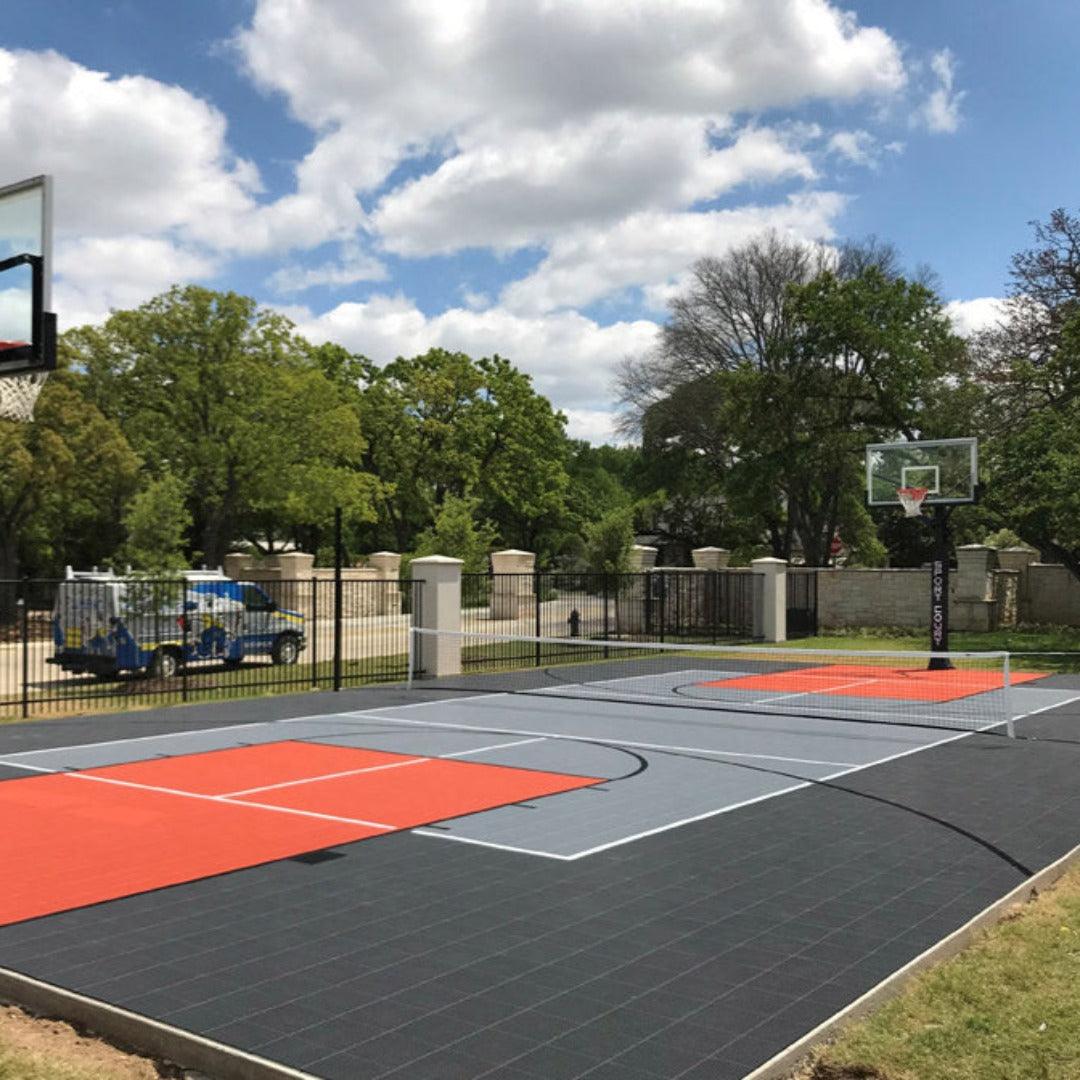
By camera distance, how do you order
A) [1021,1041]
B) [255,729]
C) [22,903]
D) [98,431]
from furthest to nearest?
[98,431]
[255,729]
[22,903]
[1021,1041]

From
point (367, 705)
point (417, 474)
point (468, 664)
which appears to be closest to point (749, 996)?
point (367, 705)

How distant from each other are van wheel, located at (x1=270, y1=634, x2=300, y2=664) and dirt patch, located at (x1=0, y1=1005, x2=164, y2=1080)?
786 inches

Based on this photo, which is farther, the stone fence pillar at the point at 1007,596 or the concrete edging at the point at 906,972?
the stone fence pillar at the point at 1007,596

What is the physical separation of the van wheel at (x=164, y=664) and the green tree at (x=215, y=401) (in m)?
21.7

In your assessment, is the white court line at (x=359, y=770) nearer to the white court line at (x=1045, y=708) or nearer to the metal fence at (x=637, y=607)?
the white court line at (x=1045, y=708)

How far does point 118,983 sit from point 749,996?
3.31m

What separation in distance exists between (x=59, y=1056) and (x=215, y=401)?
41321 mm

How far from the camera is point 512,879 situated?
8461 millimetres

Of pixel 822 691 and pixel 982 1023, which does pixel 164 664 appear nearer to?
pixel 822 691

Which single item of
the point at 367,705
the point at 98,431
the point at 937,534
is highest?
the point at 98,431

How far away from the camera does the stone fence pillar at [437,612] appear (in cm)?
2341

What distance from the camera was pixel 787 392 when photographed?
142ft

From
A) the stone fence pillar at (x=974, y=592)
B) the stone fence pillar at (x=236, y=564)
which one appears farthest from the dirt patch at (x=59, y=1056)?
the stone fence pillar at (x=236, y=564)

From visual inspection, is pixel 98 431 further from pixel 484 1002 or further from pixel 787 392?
pixel 484 1002
